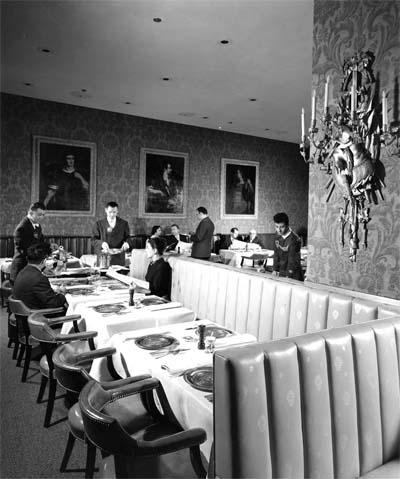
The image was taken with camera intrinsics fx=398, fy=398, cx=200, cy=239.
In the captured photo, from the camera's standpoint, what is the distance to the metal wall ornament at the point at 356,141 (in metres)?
2.54

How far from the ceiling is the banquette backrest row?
2.61 m

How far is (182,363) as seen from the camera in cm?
195

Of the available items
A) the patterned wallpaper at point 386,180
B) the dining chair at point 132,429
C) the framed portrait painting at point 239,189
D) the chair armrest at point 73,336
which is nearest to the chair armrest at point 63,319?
the chair armrest at point 73,336

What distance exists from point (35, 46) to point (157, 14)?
1.87m

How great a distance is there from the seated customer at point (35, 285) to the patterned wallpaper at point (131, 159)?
175 inches

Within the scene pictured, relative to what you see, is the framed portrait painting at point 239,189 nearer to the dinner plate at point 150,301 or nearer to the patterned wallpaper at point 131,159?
the patterned wallpaper at point 131,159

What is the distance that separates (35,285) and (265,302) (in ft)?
6.31

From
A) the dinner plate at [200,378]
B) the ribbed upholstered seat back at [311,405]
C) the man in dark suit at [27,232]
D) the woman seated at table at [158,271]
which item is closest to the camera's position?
Answer: the ribbed upholstered seat back at [311,405]

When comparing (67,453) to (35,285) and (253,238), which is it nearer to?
(35,285)

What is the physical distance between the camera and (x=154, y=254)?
4.06 metres

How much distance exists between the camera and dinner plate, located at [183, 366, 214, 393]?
171cm

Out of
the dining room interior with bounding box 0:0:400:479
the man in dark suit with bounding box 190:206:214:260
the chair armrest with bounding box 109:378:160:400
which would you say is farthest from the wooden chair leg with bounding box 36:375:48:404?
the man in dark suit with bounding box 190:206:214:260

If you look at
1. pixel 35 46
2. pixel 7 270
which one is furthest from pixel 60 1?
pixel 7 270

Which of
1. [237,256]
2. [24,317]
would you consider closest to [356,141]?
[24,317]
